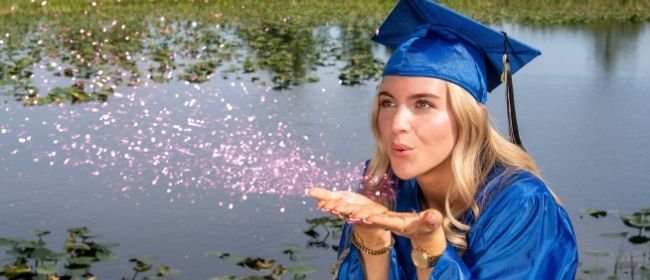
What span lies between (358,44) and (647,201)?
828 cm

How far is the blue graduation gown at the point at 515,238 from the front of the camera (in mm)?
2041

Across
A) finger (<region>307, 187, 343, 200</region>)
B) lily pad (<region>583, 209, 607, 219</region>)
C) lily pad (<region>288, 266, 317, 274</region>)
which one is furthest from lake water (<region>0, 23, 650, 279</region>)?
finger (<region>307, 187, 343, 200</region>)

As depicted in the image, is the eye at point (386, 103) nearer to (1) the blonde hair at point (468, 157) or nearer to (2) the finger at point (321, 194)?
(1) the blonde hair at point (468, 157)

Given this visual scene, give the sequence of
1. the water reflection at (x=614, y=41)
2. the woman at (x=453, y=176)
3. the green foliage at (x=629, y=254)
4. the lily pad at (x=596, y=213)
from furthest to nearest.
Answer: the water reflection at (x=614, y=41) < the lily pad at (x=596, y=213) < the green foliage at (x=629, y=254) < the woman at (x=453, y=176)

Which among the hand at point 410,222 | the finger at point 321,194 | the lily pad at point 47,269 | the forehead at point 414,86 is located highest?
the forehead at point 414,86

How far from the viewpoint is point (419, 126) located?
82.9 inches

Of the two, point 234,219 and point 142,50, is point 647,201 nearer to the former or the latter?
point 234,219

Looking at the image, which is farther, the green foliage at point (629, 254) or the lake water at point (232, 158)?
the lake water at point (232, 158)

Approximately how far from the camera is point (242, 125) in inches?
313

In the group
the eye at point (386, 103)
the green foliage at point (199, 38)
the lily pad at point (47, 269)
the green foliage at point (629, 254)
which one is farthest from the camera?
the green foliage at point (199, 38)

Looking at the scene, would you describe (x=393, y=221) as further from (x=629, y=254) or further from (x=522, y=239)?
(x=629, y=254)

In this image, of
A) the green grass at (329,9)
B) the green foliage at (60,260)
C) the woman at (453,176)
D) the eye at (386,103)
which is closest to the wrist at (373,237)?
the woman at (453,176)

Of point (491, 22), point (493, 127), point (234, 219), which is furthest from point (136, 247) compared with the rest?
point (491, 22)

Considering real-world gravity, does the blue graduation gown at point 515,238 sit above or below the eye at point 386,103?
below
